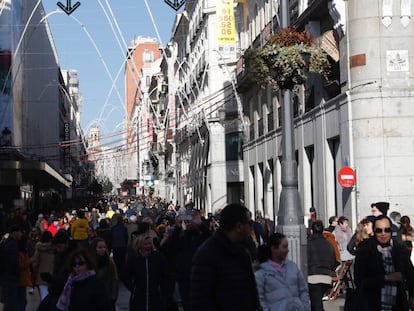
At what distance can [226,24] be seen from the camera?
142 ft

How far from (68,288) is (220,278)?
241cm

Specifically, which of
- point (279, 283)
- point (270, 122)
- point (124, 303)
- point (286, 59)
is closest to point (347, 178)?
point (124, 303)

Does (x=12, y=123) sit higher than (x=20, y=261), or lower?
higher

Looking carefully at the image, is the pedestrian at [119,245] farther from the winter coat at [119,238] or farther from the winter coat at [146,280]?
the winter coat at [146,280]

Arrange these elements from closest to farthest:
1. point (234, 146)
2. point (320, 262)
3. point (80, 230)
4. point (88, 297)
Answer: point (88, 297), point (320, 262), point (80, 230), point (234, 146)

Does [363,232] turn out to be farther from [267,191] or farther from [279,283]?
[267,191]

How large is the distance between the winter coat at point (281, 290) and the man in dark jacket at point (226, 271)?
5.37 feet

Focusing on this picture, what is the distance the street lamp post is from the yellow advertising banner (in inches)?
1219

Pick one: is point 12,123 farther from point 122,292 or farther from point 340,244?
point 340,244

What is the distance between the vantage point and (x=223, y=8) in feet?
145

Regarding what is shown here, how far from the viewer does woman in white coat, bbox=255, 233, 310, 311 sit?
7.21m

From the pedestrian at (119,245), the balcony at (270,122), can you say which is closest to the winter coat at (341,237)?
the pedestrian at (119,245)

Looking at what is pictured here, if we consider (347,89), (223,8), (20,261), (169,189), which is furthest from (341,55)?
(169,189)

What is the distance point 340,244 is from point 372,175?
5359 millimetres
